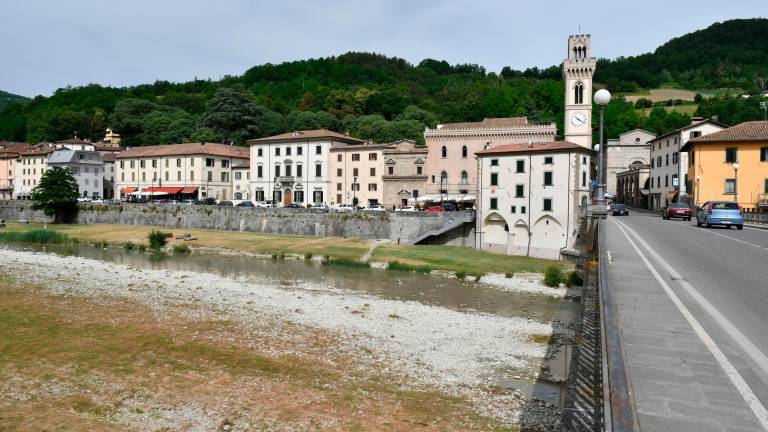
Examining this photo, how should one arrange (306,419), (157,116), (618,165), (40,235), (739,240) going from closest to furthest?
1. (306,419)
2. (739,240)
3. (40,235)
4. (618,165)
5. (157,116)

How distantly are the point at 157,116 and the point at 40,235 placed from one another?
199 ft

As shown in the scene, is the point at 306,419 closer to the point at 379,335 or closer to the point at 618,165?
the point at 379,335

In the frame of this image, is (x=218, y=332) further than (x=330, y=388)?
Yes

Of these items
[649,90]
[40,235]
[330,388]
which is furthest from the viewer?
[649,90]

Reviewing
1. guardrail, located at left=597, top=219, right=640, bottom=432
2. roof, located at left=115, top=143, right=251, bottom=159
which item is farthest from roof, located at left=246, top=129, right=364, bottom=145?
guardrail, located at left=597, top=219, right=640, bottom=432

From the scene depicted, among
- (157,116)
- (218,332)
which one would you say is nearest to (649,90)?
(157,116)

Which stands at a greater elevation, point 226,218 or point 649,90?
point 649,90

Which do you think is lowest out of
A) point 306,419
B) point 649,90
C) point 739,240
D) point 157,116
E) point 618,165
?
point 306,419

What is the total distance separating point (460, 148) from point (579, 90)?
797 inches

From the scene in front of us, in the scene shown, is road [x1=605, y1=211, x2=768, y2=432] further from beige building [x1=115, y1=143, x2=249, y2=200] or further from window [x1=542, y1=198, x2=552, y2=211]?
beige building [x1=115, y1=143, x2=249, y2=200]

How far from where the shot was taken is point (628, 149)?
289ft

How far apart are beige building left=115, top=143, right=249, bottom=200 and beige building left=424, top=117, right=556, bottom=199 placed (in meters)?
32.5

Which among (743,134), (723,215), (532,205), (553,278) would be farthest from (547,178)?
(723,215)

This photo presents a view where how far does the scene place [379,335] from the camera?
20.3 meters
